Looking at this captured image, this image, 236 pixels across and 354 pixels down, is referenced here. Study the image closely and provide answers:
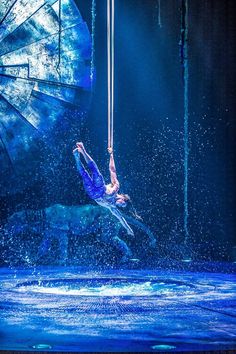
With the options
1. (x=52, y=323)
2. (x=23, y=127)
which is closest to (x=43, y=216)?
(x=23, y=127)

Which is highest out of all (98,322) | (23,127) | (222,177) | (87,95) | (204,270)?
(87,95)

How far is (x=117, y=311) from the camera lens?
3.90 meters

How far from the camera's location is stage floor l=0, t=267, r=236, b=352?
287 cm

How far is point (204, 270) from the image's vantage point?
661 centimetres

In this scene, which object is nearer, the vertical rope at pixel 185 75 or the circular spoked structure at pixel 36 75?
the circular spoked structure at pixel 36 75

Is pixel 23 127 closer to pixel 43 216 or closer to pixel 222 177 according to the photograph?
pixel 43 216

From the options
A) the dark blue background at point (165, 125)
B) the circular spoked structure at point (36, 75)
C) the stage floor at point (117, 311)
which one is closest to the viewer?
the stage floor at point (117, 311)

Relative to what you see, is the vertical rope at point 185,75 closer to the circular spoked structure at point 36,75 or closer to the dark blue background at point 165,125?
the dark blue background at point 165,125

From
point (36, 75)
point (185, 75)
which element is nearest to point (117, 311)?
point (36, 75)

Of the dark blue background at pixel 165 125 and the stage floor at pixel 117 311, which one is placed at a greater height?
the dark blue background at pixel 165 125

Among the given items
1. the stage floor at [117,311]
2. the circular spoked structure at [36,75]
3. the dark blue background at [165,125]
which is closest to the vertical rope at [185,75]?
the dark blue background at [165,125]

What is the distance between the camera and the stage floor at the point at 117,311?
2.87m

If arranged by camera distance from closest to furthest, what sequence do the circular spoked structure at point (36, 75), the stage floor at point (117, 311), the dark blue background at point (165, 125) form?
1. the stage floor at point (117, 311)
2. the circular spoked structure at point (36, 75)
3. the dark blue background at point (165, 125)

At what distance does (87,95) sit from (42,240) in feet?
7.22
